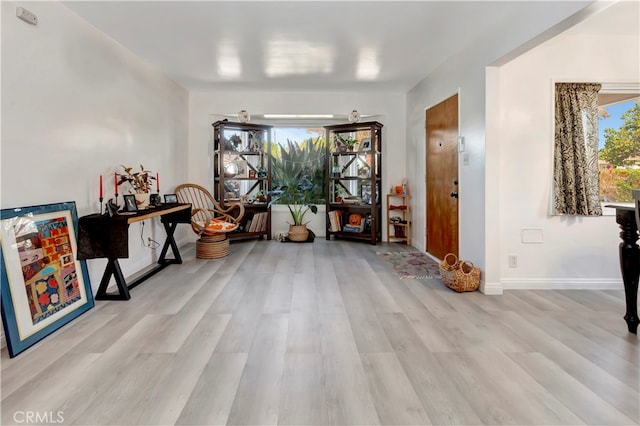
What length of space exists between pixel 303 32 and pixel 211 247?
2.75 m

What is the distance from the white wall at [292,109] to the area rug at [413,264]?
1.41 meters

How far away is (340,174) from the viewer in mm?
5844

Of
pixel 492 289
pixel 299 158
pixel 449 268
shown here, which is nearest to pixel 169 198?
pixel 299 158

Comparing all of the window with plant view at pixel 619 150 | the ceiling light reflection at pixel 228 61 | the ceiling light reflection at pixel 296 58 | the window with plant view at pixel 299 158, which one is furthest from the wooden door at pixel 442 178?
the ceiling light reflection at pixel 228 61

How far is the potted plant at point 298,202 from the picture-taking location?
5.66 m

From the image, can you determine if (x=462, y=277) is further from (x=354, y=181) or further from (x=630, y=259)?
(x=354, y=181)

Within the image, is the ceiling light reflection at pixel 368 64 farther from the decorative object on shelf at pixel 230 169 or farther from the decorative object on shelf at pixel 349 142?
the decorative object on shelf at pixel 230 169

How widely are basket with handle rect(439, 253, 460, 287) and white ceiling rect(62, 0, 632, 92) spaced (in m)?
2.06

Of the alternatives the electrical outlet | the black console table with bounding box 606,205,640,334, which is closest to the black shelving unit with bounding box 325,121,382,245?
the black console table with bounding box 606,205,640,334

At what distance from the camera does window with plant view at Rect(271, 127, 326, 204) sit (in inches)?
249

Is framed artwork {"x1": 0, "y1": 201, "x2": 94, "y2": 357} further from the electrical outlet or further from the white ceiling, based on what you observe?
the white ceiling

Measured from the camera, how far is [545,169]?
125 inches

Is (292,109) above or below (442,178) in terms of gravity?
above

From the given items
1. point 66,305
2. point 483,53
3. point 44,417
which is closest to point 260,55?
point 483,53
